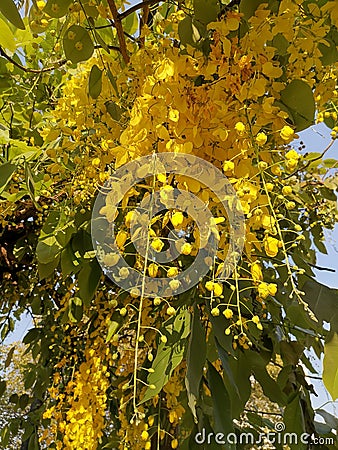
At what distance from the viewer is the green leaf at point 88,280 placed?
0.84 meters

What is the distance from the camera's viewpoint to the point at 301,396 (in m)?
0.91

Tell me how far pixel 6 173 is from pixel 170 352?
34 centimetres

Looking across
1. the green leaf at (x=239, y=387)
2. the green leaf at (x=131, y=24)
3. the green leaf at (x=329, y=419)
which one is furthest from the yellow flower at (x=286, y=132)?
the green leaf at (x=329, y=419)

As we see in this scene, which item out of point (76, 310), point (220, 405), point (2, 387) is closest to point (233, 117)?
point (220, 405)

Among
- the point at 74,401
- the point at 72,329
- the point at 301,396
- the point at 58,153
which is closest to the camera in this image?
the point at 58,153

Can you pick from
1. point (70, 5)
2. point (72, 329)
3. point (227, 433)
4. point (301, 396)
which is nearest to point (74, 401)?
point (72, 329)

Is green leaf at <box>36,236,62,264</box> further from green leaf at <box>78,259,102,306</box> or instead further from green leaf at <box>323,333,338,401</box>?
green leaf at <box>323,333,338,401</box>

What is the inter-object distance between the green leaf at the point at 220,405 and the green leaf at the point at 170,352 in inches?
3.9

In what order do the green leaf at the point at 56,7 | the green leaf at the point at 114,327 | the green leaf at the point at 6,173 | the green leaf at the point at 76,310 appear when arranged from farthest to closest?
the green leaf at the point at 76,310
the green leaf at the point at 114,327
the green leaf at the point at 6,173
the green leaf at the point at 56,7

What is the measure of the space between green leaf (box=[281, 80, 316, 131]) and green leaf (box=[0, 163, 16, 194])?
0.39m

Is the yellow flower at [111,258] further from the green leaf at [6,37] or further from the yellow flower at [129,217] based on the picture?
the green leaf at [6,37]

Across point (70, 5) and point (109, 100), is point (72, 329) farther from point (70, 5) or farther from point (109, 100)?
point (70, 5)

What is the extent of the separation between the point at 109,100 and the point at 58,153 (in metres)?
0.13

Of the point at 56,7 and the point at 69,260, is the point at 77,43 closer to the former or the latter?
the point at 56,7
